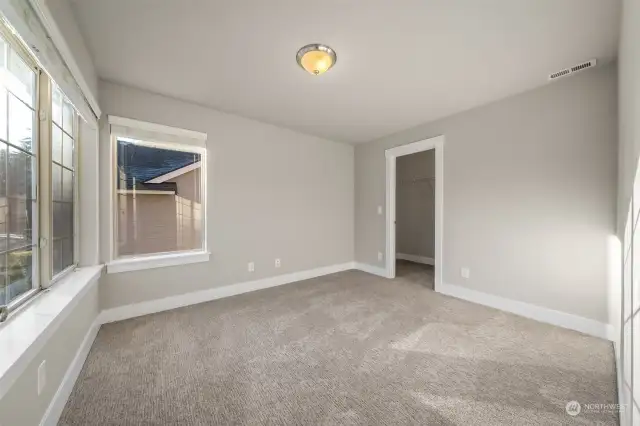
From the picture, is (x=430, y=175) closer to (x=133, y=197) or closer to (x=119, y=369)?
(x=133, y=197)

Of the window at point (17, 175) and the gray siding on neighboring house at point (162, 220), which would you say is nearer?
the window at point (17, 175)

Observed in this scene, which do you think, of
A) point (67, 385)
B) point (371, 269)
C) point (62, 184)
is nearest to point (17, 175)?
point (62, 184)

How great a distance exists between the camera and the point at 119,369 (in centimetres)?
181

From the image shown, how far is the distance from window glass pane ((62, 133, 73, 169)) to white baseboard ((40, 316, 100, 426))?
1.35 meters

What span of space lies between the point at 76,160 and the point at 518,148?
425 centimetres

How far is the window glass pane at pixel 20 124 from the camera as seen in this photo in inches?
53.6

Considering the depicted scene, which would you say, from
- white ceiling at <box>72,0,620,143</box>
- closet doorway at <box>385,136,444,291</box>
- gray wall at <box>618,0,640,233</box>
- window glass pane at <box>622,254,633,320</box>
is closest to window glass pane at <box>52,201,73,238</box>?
white ceiling at <box>72,0,620,143</box>

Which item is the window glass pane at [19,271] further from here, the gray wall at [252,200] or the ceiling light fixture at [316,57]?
the ceiling light fixture at [316,57]

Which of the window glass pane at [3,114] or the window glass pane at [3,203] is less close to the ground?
the window glass pane at [3,114]

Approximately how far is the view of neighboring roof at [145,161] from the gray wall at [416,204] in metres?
4.43

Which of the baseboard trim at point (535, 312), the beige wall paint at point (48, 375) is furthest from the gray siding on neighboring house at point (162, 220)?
the baseboard trim at point (535, 312)

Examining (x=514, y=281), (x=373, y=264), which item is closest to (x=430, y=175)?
(x=373, y=264)

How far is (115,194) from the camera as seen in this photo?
264 centimetres

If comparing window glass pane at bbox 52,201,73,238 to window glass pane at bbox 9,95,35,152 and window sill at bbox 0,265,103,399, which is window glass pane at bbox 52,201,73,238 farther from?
window glass pane at bbox 9,95,35,152
